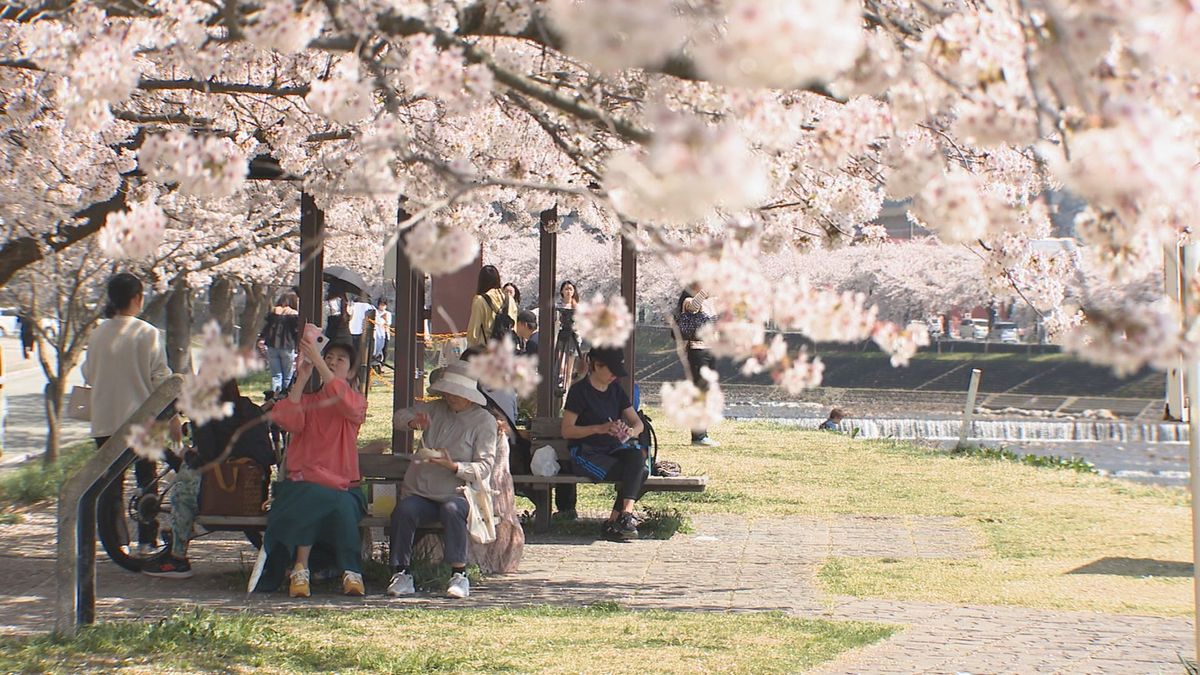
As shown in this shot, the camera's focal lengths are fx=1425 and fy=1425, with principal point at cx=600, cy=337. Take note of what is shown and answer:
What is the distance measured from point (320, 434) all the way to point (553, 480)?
7.96ft

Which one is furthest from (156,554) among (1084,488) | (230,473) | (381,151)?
(1084,488)

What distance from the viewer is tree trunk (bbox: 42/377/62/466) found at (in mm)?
13641

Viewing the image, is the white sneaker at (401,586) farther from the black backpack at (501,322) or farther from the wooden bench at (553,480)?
the black backpack at (501,322)

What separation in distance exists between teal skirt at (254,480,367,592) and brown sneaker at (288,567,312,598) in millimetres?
145

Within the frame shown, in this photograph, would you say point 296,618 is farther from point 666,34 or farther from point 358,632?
point 666,34

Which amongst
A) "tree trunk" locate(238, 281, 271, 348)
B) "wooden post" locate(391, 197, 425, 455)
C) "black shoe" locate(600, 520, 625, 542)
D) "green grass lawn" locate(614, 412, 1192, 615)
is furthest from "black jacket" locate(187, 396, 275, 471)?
"tree trunk" locate(238, 281, 271, 348)

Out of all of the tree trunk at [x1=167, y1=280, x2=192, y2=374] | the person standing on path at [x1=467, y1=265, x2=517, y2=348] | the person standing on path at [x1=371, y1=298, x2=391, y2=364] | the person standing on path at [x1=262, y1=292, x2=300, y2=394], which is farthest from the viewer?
the tree trunk at [x1=167, y1=280, x2=192, y2=374]

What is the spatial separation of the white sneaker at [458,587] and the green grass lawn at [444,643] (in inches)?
21.7

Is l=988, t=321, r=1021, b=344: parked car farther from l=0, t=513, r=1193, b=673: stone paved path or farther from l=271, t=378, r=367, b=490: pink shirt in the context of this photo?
l=271, t=378, r=367, b=490: pink shirt

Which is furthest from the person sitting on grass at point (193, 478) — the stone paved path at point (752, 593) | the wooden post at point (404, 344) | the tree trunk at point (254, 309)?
the tree trunk at point (254, 309)

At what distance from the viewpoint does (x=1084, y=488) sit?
46.3 feet

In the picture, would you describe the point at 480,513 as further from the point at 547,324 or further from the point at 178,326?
the point at 178,326

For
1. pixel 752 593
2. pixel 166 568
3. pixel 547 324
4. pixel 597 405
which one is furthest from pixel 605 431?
pixel 166 568

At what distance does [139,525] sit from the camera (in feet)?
27.9
